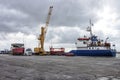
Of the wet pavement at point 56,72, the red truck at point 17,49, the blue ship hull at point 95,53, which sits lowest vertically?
the wet pavement at point 56,72

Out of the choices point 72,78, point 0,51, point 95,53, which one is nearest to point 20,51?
point 95,53

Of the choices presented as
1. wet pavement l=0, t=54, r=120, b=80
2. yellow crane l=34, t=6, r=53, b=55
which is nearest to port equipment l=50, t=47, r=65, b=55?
yellow crane l=34, t=6, r=53, b=55

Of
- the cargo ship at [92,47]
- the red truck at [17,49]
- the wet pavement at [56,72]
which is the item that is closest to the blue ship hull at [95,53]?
the cargo ship at [92,47]

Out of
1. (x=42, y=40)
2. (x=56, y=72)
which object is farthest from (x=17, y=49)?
(x=56, y=72)

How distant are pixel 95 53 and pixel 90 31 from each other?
14.8 meters

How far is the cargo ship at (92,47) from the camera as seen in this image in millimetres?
97438

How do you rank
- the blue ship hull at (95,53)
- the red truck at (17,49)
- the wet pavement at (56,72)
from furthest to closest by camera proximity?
1. the red truck at (17,49)
2. the blue ship hull at (95,53)
3. the wet pavement at (56,72)

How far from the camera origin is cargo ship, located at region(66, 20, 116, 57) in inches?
3836

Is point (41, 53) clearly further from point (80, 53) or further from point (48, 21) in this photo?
point (80, 53)

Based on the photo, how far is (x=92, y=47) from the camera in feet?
330

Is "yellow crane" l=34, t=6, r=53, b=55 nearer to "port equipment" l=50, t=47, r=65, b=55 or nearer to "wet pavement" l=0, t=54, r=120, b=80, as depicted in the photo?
"port equipment" l=50, t=47, r=65, b=55

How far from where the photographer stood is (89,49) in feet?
331

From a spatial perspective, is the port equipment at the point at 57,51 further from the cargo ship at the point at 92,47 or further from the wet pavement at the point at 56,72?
the wet pavement at the point at 56,72

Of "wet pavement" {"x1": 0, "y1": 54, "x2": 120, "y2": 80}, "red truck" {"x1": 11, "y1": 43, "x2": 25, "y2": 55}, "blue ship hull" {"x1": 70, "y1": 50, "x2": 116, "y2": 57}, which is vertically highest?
"red truck" {"x1": 11, "y1": 43, "x2": 25, "y2": 55}
